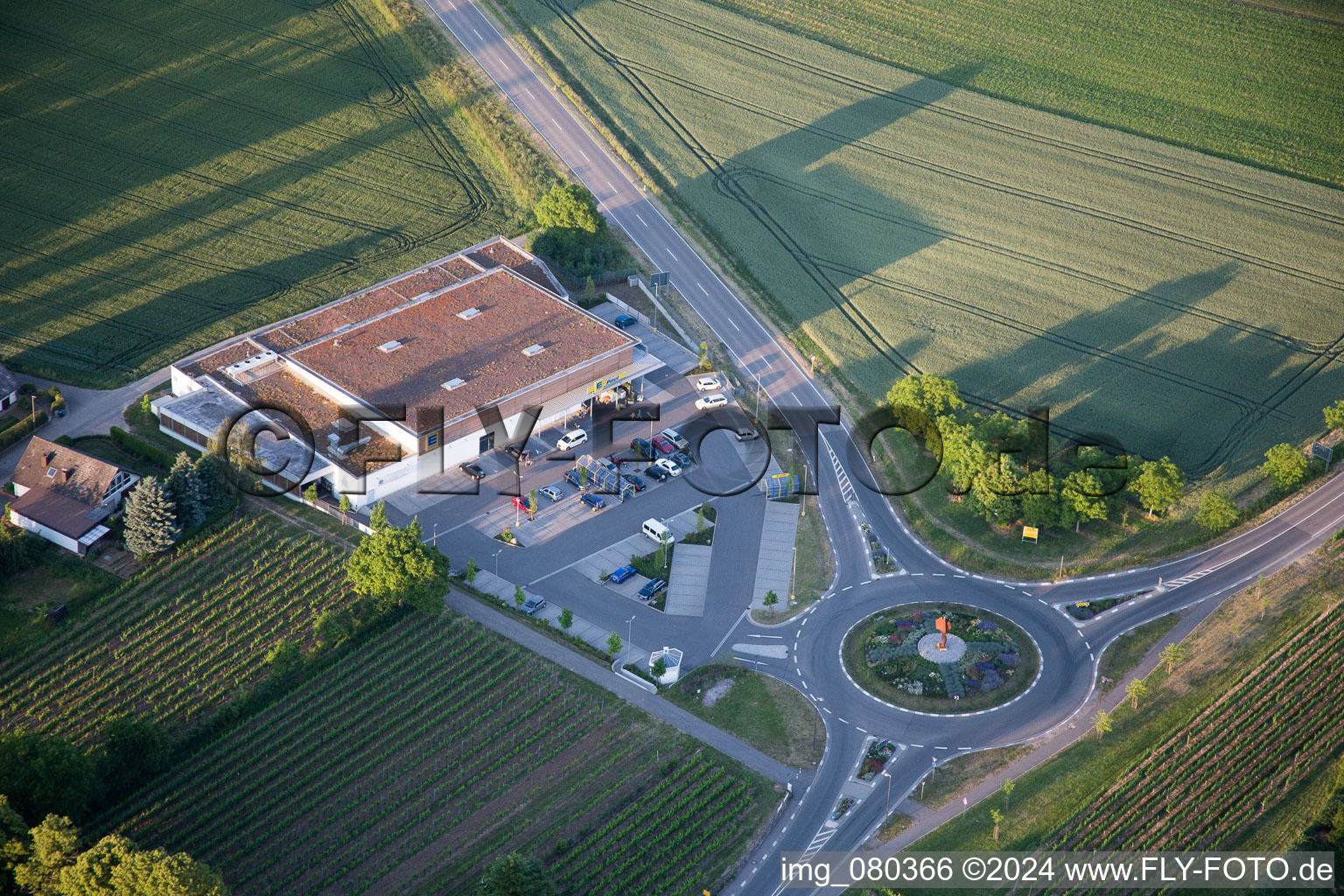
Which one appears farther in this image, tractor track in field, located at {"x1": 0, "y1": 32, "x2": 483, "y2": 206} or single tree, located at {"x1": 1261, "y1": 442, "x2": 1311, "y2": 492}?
tractor track in field, located at {"x1": 0, "y1": 32, "x2": 483, "y2": 206}

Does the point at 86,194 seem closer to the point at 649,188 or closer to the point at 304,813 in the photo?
the point at 649,188

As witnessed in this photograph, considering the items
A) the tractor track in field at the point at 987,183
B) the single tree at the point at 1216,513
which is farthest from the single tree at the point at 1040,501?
the tractor track in field at the point at 987,183

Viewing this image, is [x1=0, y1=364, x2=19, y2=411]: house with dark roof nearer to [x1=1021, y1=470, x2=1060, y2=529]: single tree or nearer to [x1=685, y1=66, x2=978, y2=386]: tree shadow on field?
[x1=685, y1=66, x2=978, y2=386]: tree shadow on field

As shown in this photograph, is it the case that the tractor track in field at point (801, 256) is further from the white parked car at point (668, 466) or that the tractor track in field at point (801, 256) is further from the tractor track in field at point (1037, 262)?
the white parked car at point (668, 466)

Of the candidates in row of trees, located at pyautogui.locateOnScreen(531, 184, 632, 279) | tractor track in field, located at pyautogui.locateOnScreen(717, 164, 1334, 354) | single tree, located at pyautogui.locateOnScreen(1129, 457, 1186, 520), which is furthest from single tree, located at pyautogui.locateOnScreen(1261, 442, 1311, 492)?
row of trees, located at pyautogui.locateOnScreen(531, 184, 632, 279)

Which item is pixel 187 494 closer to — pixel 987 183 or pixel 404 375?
pixel 404 375
